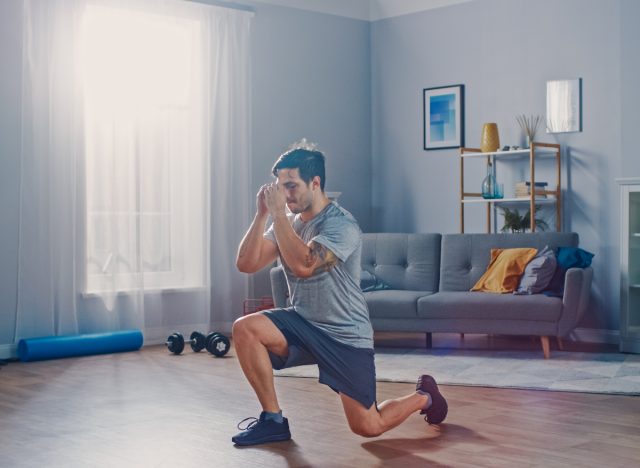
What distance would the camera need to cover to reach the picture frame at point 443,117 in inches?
302

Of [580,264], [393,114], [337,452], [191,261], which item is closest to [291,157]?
[337,452]

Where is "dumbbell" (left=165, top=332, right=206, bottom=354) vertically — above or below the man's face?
below

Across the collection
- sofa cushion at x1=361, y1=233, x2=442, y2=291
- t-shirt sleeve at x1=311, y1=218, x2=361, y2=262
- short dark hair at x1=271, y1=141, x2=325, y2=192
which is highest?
short dark hair at x1=271, y1=141, x2=325, y2=192

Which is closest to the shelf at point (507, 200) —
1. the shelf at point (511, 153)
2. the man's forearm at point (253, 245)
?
the shelf at point (511, 153)

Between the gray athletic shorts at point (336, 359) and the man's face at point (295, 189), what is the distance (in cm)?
44

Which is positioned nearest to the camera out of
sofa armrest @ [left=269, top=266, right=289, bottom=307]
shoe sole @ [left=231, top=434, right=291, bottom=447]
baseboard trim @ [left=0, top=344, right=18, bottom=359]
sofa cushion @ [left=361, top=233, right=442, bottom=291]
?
shoe sole @ [left=231, top=434, right=291, bottom=447]

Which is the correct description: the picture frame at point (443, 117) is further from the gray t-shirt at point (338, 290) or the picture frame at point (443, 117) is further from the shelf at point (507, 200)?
the gray t-shirt at point (338, 290)

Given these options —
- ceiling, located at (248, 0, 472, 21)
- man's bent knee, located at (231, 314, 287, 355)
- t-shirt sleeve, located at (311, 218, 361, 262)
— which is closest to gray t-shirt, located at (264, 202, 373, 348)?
t-shirt sleeve, located at (311, 218, 361, 262)

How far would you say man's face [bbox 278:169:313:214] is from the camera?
11.7ft

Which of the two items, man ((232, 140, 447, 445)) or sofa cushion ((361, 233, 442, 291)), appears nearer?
man ((232, 140, 447, 445))

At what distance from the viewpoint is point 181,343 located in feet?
20.7

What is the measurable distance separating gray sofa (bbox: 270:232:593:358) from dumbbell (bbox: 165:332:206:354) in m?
0.59

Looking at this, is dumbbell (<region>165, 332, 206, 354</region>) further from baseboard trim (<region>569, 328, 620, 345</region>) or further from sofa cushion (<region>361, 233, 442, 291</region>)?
baseboard trim (<region>569, 328, 620, 345</region>)

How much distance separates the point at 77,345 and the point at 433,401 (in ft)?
10.1
